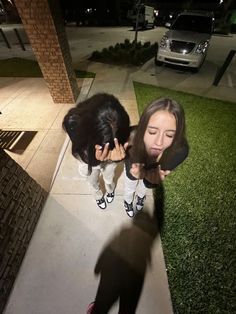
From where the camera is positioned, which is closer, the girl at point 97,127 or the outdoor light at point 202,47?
the girl at point 97,127

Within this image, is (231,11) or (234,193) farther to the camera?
(231,11)

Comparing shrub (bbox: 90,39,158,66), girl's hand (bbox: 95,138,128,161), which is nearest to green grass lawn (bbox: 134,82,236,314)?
girl's hand (bbox: 95,138,128,161)

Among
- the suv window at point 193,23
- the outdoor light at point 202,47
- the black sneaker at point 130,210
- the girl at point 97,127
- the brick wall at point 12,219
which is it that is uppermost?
the girl at point 97,127

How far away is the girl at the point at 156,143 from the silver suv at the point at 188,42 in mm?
6721

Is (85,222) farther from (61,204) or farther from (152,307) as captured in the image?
(152,307)

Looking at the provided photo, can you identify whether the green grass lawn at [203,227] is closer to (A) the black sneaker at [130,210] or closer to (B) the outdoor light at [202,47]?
(A) the black sneaker at [130,210]

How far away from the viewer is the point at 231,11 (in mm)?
22047

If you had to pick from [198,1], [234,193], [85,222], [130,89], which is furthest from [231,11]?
[85,222]

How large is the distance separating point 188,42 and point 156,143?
7.13 meters

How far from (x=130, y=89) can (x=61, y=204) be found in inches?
180

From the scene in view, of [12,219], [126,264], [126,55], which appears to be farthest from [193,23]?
[12,219]

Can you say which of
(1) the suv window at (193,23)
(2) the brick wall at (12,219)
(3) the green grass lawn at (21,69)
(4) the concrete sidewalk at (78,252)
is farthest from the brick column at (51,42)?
(1) the suv window at (193,23)

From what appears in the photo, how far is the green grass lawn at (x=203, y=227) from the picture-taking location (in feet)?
6.21

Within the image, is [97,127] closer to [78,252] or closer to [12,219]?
[12,219]
